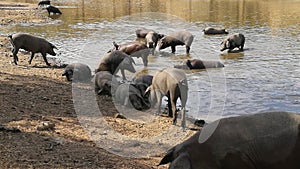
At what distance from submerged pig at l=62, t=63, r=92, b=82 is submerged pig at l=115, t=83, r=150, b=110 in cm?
242

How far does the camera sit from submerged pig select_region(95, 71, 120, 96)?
38.8 feet

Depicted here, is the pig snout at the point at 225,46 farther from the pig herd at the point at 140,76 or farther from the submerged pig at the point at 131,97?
the submerged pig at the point at 131,97

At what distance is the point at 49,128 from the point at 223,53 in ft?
43.9

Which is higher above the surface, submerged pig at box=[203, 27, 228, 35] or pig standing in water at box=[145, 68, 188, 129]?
pig standing in water at box=[145, 68, 188, 129]

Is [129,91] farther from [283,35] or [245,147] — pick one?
[283,35]

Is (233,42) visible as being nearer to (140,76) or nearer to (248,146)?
(140,76)

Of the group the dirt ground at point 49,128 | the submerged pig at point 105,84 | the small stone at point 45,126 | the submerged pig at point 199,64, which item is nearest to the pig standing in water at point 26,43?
the dirt ground at point 49,128

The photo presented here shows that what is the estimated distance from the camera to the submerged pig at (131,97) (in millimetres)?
10914

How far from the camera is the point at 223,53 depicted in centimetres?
2002

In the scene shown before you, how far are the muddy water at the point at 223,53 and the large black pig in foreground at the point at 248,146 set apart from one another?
536cm

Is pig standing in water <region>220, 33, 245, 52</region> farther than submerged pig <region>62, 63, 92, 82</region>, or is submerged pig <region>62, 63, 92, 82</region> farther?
pig standing in water <region>220, 33, 245, 52</region>

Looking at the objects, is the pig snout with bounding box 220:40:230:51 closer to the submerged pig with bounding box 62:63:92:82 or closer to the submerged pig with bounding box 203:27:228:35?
the submerged pig with bounding box 203:27:228:35

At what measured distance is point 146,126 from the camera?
941 cm

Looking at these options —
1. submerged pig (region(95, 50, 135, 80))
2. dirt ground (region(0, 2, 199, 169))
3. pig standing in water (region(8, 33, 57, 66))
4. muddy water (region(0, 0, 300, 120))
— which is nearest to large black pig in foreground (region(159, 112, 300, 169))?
dirt ground (region(0, 2, 199, 169))
